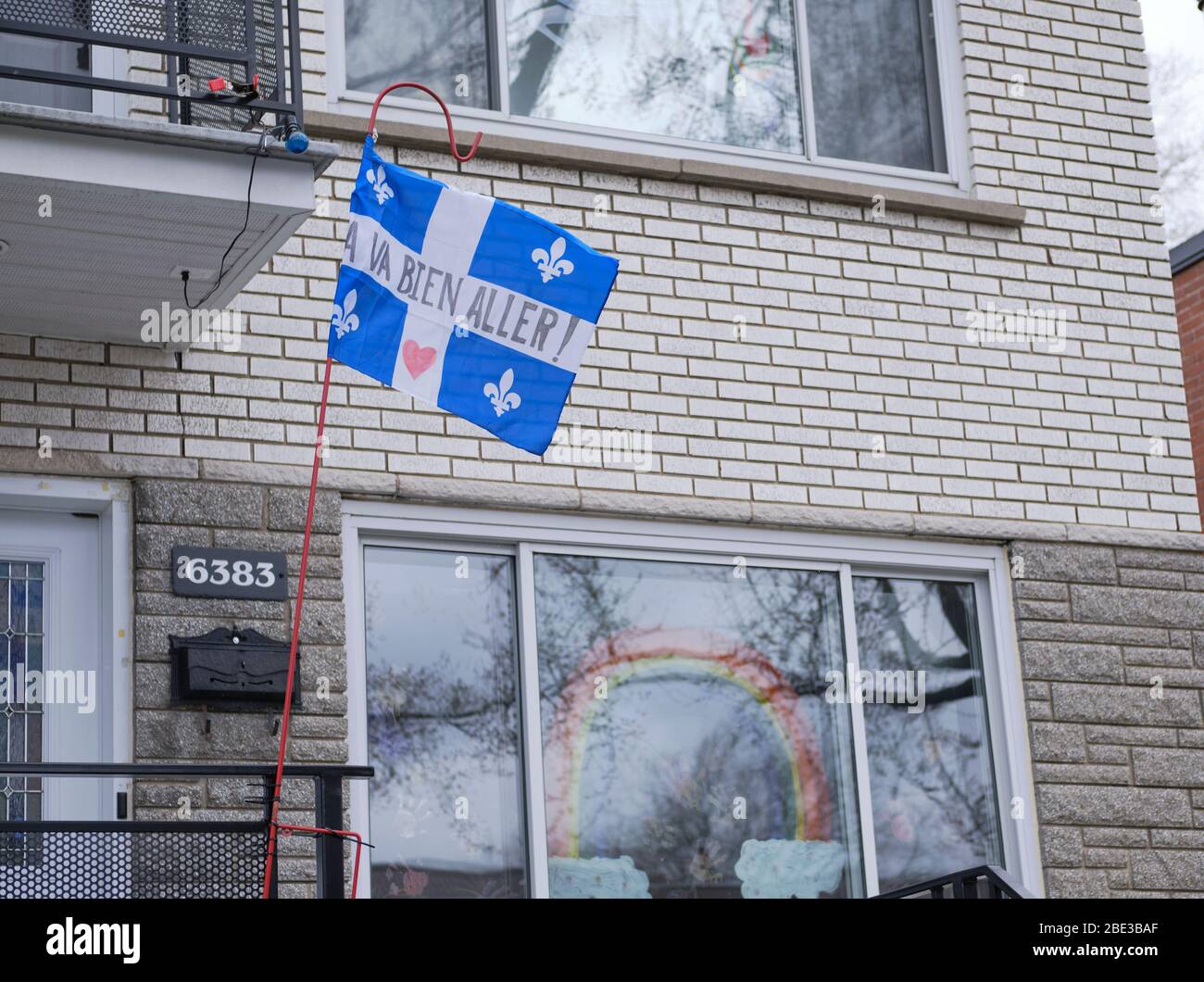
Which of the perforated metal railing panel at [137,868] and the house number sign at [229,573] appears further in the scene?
the house number sign at [229,573]

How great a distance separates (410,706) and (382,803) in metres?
0.38

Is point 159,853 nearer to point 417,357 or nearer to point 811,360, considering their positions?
point 417,357

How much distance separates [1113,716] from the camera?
8.58 m

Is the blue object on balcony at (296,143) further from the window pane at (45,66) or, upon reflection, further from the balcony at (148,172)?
the window pane at (45,66)

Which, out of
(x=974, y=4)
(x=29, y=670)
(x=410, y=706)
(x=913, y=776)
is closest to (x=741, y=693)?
(x=913, y=776)

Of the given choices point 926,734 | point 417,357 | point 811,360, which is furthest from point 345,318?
point 926,734

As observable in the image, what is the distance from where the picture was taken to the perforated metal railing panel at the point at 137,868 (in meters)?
5.75

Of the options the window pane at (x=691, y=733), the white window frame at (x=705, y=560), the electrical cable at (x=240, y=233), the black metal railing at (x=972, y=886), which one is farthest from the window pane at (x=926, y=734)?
the electrical cable at (x=240, y=233)

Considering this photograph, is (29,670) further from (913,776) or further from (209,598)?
(913,776)

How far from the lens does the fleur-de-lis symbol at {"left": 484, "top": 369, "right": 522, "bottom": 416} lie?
6.61 m

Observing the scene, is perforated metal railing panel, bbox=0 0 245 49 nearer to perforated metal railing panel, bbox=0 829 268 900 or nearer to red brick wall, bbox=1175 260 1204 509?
perforated metal railing panel, bbox=0 829 268 900

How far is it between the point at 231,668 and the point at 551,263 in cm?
180
